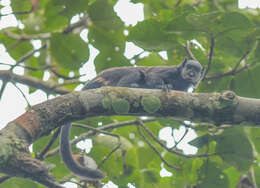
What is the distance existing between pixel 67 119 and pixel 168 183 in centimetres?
167

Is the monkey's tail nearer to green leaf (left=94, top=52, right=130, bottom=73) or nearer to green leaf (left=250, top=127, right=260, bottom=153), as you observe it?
green leaf (left=94, top=52, right=130, bottom=73)

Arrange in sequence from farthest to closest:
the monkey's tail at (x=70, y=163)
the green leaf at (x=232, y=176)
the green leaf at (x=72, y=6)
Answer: the green leaf at (x=232, y=176), the green leaf at (x=72, y=6), the monkey's tail at (x=70, y=163)

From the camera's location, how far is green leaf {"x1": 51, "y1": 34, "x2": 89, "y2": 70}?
409cm

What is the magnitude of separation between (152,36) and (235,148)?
4.82ft

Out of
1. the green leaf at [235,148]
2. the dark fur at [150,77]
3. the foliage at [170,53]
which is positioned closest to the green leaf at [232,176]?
the foliage at [170,53]

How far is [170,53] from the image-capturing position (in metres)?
4.70

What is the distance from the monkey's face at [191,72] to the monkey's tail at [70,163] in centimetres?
233

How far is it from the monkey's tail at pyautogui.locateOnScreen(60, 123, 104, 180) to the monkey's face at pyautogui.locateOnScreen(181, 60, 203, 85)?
2.33 m

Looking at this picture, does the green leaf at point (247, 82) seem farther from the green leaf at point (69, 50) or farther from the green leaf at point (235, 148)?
the green leaf at point (69, 50)

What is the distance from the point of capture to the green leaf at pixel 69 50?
409cm

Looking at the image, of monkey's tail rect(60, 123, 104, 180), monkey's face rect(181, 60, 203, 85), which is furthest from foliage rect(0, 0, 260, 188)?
monkey's face rect(181, 60, 203, 85)

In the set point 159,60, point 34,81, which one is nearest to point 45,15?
point 34,81

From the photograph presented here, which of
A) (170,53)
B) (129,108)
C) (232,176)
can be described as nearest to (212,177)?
(232,176)

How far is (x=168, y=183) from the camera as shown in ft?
14.5
